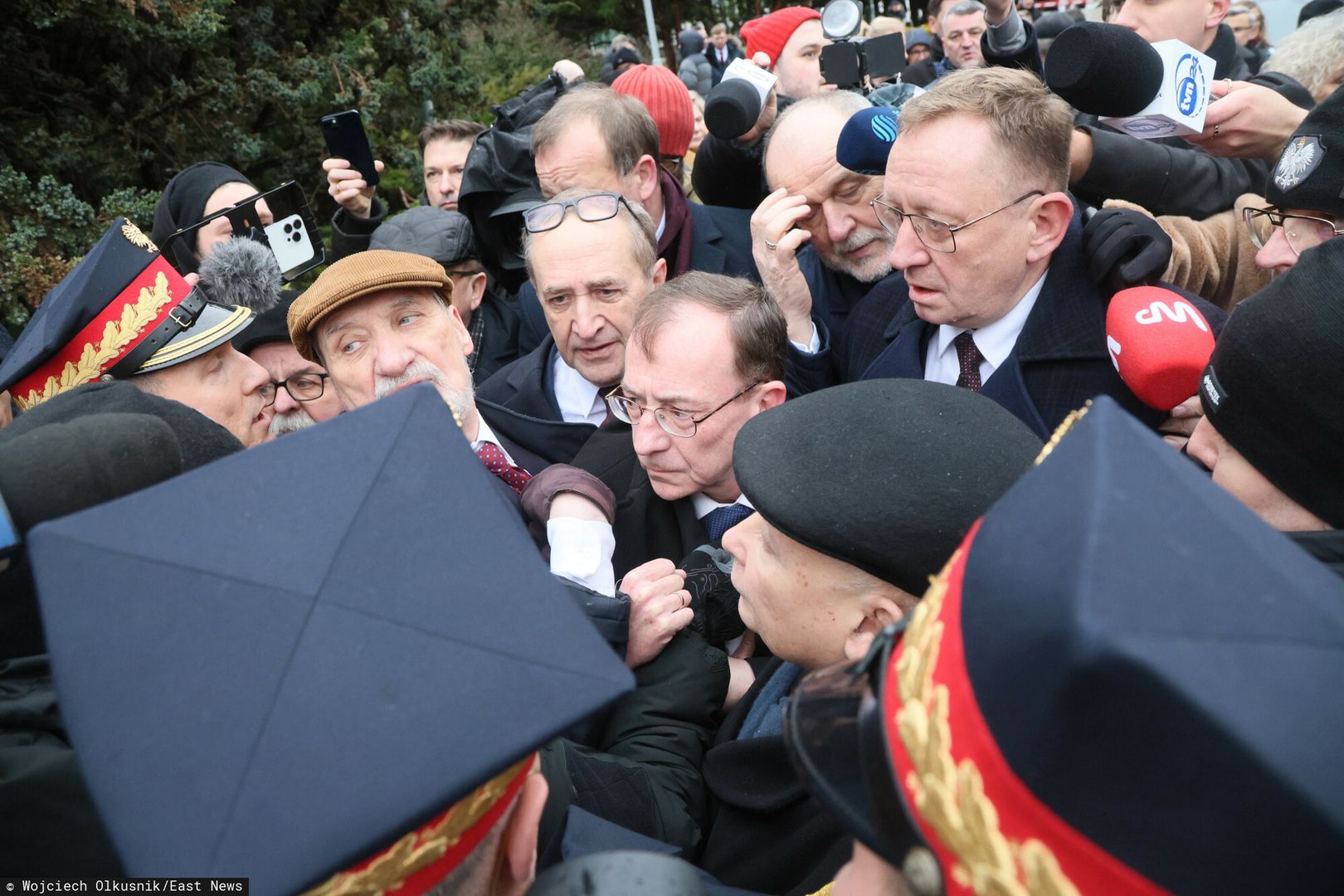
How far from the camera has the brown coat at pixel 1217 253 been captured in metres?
2.90

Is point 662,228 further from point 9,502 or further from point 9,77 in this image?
point 9,77

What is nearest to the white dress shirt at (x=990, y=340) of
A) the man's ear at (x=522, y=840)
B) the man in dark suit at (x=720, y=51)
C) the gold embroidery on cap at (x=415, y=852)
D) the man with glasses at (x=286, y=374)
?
the man's ear at (x=522, y=840)

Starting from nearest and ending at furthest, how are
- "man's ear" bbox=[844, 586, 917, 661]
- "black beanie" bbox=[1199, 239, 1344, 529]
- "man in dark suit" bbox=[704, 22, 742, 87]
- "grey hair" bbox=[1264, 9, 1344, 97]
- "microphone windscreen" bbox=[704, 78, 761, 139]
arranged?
1. "black beanie" bbox=[1199, 239, 1344, 529]
2. "man's ear" bbox=[844, 586, 917, 661]
3. "grey hair" bbox=[1264, 9, 1344, 97]
4. "microphone windscreen" bbox=[704, 78, 761, 139]
5. "man in dark suit" bbox=[704, 22, 742, 87]

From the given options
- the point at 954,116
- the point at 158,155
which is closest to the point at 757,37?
the point at 158,155

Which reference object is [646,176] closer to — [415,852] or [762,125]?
[762,125]

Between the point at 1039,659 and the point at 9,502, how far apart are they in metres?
1.17

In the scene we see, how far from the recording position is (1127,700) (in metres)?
0.75

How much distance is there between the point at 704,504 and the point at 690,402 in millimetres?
295

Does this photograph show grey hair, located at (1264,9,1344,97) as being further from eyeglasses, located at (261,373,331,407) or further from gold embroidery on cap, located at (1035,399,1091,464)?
eyeglasses, located at (261,373,331,407)

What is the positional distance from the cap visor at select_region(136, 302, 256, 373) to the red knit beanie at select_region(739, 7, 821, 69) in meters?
4.36

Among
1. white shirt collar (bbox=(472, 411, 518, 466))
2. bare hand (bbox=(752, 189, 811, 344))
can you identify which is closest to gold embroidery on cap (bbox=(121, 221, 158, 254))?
white shirt collar (bbox=(472, 411, 518, 466))

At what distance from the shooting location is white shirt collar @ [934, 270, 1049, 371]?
277 centimetres

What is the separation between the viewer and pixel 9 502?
1.20 meters

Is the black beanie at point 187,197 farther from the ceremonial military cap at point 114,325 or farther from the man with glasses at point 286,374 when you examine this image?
the ceremonial military cap at point 114,325
